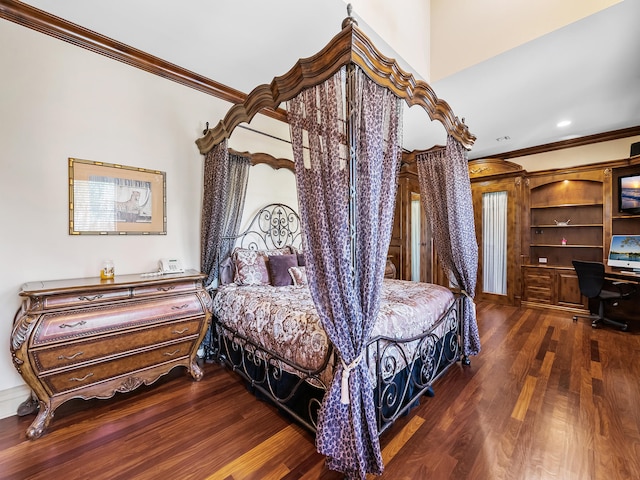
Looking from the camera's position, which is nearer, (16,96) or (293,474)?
(293,474)

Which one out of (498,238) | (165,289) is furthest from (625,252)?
(165,289)

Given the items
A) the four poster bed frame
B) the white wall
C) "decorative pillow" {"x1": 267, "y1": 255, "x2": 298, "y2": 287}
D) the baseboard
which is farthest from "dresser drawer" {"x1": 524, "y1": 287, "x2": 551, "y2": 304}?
the baseboard

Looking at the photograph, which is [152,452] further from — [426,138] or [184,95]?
[426,138]

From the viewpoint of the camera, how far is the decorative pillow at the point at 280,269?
127 inches

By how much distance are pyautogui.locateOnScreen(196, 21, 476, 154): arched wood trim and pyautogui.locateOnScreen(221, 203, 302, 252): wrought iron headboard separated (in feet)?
4.92

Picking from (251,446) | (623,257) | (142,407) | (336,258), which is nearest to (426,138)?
(623,257)

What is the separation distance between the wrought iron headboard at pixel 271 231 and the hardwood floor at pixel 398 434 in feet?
5.31

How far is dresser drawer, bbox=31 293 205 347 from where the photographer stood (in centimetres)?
190

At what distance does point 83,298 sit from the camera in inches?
80.5

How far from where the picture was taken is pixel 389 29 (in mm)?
2445

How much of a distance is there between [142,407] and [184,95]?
3.12 metres

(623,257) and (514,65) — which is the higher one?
(514,65)

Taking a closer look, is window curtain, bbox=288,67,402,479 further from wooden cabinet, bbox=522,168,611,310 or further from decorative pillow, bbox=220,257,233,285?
wooden cabinet, bbox=522,168,611,310

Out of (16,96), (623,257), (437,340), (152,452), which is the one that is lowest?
(152,452)
